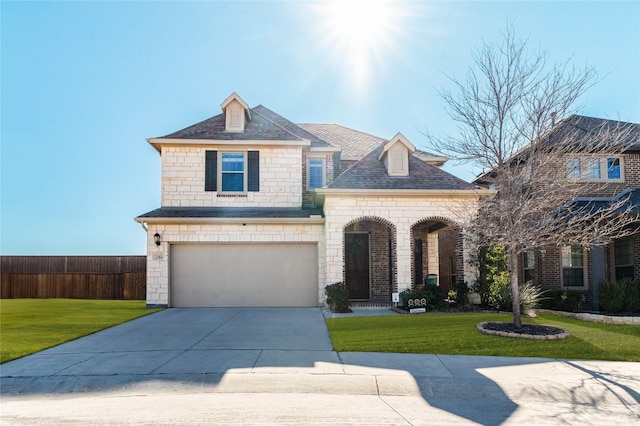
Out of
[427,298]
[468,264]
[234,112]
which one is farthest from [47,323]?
[468,264]

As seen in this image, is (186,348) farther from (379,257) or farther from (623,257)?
(623,257)

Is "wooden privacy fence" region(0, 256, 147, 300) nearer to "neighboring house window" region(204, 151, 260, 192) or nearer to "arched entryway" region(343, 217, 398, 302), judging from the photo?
"neighboring house window" region(204, 151, 260, 192)

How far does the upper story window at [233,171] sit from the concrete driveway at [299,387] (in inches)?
360

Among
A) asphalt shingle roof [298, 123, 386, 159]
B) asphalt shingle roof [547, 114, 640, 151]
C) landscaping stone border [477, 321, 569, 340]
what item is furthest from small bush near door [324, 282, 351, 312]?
asphalt shingle roof [547, 114, 640, 151]

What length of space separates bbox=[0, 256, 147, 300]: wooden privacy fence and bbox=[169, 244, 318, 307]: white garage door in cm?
773

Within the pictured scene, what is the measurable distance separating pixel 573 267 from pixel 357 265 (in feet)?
25.3

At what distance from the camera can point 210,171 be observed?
18219 mm

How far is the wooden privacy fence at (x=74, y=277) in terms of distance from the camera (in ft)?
79.4

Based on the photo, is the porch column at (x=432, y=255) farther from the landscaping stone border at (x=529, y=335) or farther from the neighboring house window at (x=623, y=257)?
the landscaping stone border at (x=529, y=335)

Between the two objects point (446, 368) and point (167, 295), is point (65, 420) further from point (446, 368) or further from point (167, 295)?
point (167, 295)

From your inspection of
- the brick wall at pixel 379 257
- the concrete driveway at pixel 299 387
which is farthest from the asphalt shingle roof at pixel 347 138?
the concrete driveway at pixel 299 387

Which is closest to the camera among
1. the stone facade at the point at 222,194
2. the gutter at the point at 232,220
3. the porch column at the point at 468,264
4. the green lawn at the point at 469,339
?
the green lawn at the point at 469,339

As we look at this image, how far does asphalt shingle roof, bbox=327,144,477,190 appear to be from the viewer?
52.7 feet

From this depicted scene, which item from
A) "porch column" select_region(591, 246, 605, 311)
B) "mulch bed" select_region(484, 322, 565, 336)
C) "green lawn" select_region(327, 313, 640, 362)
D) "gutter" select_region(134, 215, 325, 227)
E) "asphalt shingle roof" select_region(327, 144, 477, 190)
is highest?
"asphalt shingle roof" select_region(327, 144, 477, 190)
